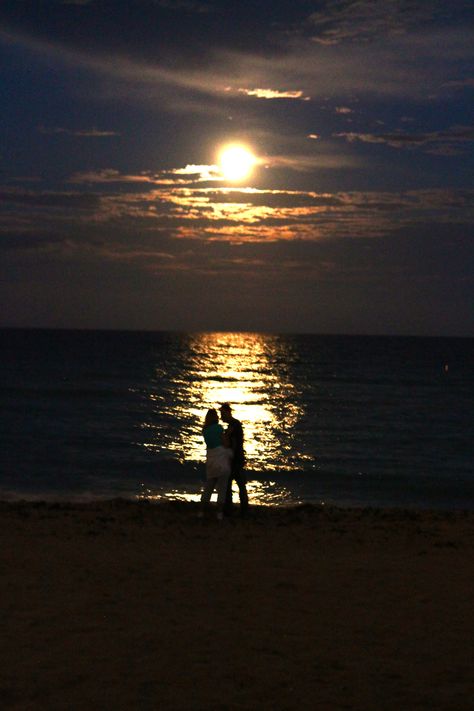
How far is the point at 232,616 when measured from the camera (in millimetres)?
8484

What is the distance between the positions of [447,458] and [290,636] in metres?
22.8

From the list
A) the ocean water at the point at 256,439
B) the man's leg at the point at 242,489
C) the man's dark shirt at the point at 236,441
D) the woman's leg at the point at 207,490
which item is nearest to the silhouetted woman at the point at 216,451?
the woman's leg at the point at 207,490

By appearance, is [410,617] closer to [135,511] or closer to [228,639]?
[228,639]

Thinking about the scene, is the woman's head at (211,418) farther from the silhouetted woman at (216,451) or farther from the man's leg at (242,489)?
the man's leg at (242,489)

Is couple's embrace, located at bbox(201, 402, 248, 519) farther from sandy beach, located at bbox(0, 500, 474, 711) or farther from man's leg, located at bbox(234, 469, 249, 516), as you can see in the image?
sandy beach, located at bbox(0, 500, 474, 711)

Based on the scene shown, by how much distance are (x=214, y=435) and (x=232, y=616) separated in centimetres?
572

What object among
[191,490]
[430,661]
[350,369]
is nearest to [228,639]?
[430,661]

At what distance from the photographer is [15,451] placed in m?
27.1

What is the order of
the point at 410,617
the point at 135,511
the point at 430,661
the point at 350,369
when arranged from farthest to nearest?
the point at 350,369 < the point at 135,511 < the point at 410,617 < the point at 430,661

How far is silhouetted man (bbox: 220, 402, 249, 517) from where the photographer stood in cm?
1429

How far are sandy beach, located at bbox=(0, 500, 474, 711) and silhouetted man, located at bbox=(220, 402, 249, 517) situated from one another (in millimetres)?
981

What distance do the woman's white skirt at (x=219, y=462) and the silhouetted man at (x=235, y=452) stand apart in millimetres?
318

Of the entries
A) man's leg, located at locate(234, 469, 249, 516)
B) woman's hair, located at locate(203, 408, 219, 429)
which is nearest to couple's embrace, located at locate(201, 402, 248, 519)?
woman's hair, located at locate(203, 408, 219, 429)

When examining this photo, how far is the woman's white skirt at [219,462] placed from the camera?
14.1 metres
